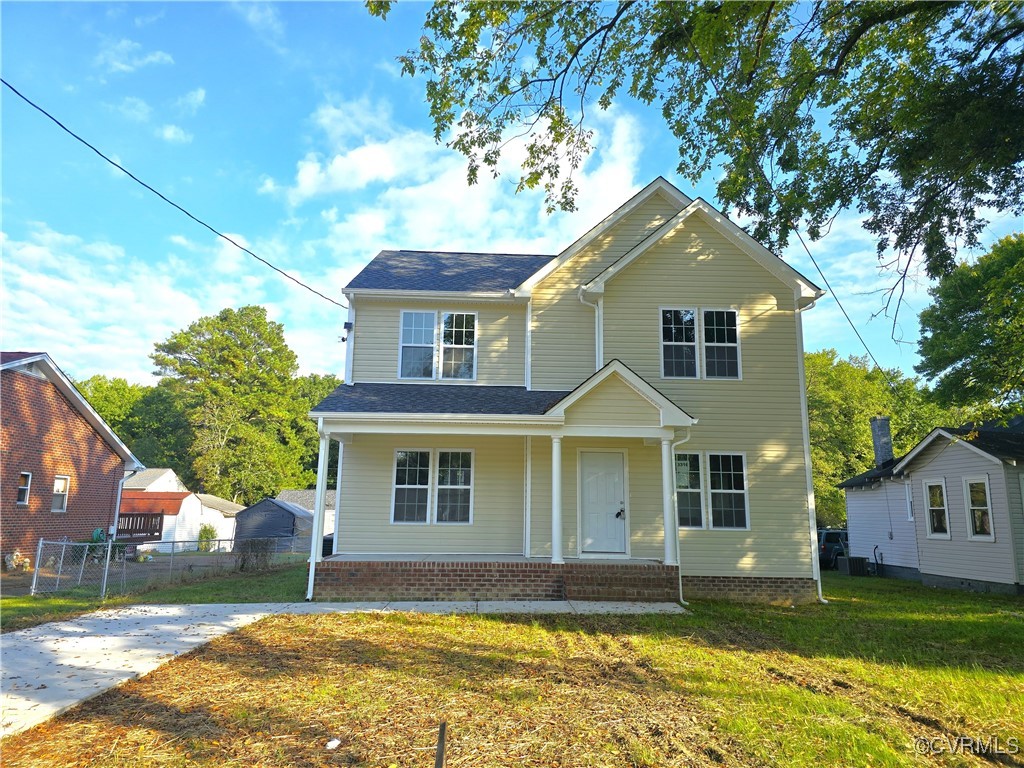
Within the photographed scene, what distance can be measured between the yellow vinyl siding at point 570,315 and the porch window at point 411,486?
3073 millimetres

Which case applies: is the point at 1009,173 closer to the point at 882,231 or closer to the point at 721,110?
the point at 882,231

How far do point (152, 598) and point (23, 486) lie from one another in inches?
394

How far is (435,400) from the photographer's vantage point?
11.8 m

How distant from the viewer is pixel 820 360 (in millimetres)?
38594

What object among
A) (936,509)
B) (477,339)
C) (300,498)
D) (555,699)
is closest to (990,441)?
(936,509)

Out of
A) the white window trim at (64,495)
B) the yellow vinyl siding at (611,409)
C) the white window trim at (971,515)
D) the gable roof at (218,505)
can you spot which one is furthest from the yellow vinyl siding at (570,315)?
the gable roof at (218,505)

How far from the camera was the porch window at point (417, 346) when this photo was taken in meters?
13.1

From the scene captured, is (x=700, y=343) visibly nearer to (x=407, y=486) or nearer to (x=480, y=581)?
(x=480, y=581)

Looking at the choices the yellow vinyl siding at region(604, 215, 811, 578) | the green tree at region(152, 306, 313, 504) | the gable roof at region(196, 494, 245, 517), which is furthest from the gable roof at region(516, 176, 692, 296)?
the green tree at region(152, 306, 313, 504)

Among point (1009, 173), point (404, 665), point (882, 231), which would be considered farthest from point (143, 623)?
point (1009, 173)

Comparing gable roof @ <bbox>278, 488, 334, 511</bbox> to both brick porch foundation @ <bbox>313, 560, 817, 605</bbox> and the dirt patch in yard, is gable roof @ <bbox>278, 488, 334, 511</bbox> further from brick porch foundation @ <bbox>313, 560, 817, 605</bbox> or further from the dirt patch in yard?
the dirt patch in yard

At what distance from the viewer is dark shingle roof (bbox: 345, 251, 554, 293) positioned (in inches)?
526

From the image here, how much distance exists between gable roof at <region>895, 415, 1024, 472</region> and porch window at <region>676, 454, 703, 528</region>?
6173 mm

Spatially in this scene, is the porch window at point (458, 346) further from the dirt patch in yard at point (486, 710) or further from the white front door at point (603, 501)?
the dirt patch in yard at point (486, 710)
